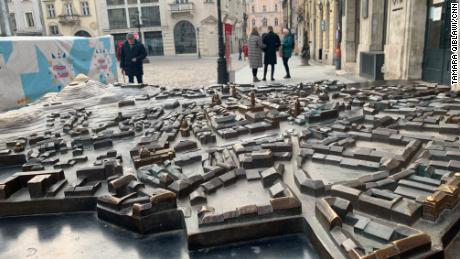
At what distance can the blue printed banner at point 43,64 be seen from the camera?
10.6m

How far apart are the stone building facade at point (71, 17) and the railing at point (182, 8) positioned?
10.2m

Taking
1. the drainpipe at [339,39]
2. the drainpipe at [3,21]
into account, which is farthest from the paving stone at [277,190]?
the drainpipe at [3,21]

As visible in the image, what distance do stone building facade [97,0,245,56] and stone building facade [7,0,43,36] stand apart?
8.39 meters

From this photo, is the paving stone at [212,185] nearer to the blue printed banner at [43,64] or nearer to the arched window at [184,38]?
the blue printed banner at [43,64]

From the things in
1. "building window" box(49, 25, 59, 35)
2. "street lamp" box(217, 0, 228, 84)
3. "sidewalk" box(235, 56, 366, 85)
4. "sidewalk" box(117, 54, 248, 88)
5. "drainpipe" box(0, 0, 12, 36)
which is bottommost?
"sidewalk" box(117, 54, 248, 88)

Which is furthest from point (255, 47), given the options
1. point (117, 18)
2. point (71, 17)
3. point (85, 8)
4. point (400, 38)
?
point (85, 8)

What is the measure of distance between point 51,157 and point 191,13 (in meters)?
44.7

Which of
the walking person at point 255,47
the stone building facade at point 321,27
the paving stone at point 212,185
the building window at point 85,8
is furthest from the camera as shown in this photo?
the building window at point 85,8

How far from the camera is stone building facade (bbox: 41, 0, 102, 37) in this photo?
4797cm

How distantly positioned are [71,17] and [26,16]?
21.0ft

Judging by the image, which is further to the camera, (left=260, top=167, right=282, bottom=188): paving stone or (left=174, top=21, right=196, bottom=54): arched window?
(left=174, top=21, right=196, bottom=54): arched window

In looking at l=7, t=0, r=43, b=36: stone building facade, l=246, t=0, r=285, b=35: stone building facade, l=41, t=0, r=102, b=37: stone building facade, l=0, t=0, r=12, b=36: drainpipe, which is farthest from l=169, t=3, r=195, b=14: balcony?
l=246, t=0, r=285, b=35: stone building facade

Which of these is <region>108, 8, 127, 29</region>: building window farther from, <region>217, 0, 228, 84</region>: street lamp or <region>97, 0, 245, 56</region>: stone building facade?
<region>217, 0, 228, 84</region>: street lamp

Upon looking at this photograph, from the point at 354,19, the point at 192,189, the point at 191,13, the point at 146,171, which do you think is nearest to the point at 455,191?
the point at 192,189
